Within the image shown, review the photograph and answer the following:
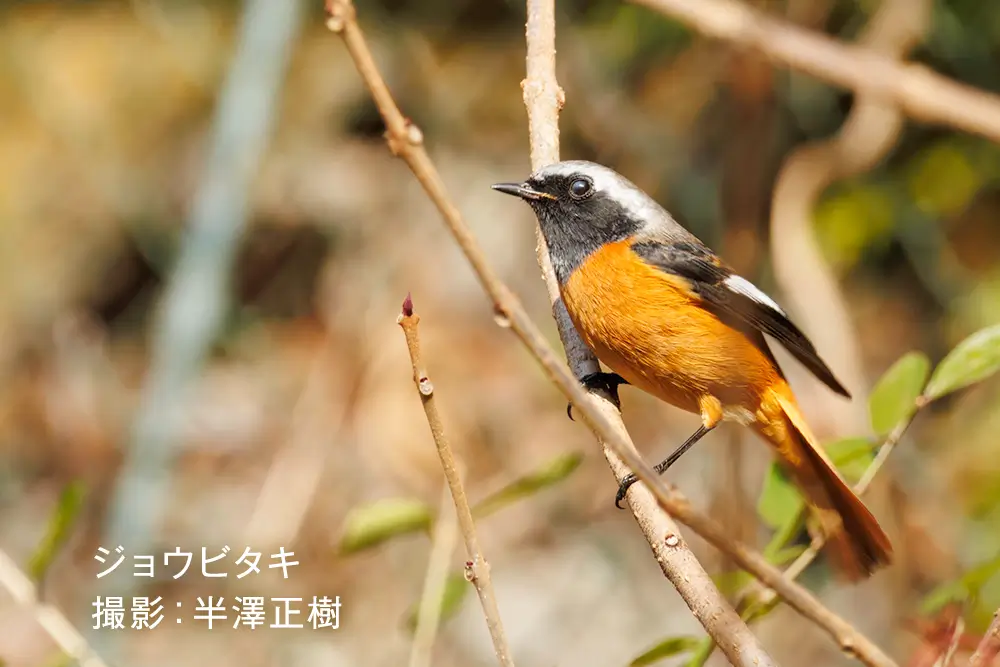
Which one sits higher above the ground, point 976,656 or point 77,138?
point 77,138

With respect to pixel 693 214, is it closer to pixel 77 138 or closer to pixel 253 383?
pixel 253 383

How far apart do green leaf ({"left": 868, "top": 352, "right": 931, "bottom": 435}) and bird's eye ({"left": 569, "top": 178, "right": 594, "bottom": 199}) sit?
124 cm

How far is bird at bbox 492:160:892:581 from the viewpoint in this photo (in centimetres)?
273

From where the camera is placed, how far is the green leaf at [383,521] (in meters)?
1.75

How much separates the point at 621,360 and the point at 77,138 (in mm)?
5308

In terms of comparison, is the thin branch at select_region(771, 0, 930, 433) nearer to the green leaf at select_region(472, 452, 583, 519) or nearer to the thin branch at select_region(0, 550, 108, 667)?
the green leaf at select_region(472, 452, 583, 519)

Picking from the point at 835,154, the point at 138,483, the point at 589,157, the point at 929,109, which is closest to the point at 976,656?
the point at 929,109

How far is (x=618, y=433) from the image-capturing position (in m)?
1.79

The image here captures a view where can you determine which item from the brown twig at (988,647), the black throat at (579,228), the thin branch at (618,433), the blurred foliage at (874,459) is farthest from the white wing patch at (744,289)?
the brown twig at (988,647)

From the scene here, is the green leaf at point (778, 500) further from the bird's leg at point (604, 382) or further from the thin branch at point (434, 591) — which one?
the bird's leg at point (604, 382)

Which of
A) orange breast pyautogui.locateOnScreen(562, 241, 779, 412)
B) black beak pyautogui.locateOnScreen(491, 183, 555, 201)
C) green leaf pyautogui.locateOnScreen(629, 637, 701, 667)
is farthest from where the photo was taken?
black beak pyautogui.locateOnScreen(491, 183, 555, 201)

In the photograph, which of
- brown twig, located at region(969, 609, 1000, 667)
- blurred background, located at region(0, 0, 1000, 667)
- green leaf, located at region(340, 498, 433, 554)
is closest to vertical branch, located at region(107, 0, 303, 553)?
blurred background, located at region(0, 0, 1000, 667)

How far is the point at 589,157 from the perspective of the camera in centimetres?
661

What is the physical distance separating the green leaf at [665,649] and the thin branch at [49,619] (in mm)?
750
